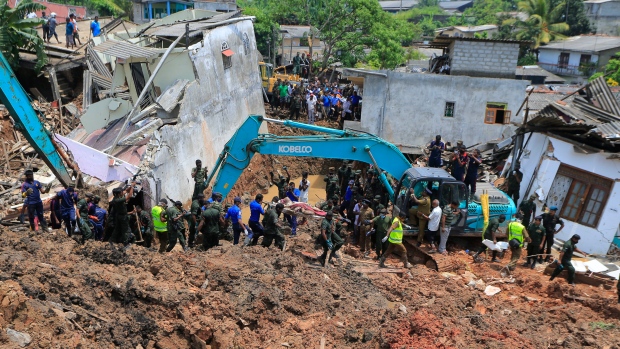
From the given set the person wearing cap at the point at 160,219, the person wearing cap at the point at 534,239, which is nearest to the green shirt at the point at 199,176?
the person wearing cap at the point at 160,219

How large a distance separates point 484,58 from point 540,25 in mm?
31169

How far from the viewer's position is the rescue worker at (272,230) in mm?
12766

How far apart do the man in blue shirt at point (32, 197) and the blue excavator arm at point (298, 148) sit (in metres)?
3.72

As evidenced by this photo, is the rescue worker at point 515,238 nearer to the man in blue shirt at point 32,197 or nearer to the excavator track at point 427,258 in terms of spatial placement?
the excavator track at point 427,258

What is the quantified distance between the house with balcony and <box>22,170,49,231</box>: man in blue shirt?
136ft

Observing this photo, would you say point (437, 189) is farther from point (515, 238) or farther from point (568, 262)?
point (568, 262)

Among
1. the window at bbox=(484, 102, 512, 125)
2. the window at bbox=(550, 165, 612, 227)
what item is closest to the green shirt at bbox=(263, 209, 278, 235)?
the window at bbox=(550, 165, 612, 227)

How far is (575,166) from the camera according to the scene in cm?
1691

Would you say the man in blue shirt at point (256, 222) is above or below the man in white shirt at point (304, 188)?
above

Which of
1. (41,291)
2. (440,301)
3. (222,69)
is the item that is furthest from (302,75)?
(41,291)

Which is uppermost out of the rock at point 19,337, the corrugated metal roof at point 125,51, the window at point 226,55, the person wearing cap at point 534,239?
the corrugated metal roof at point 125,51

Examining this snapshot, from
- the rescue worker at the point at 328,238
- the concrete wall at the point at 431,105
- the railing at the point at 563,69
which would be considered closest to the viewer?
the rescue worker at the point at 328,238

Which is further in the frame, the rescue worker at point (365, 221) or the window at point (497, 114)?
the window at point (497, 114)

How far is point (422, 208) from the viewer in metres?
13.5
